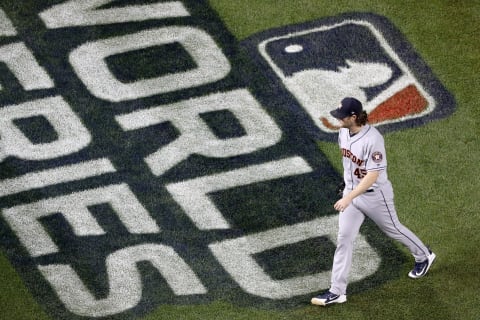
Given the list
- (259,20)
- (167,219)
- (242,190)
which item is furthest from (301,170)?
(259,20)

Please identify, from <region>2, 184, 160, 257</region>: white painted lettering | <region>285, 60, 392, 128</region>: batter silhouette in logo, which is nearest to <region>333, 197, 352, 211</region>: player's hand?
<region>2, 184, 160, 257</region>: white painted lettering

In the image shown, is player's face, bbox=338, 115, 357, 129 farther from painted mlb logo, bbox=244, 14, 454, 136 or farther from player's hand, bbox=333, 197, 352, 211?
painted mlb logo, bbox=244, 14, 454, 136

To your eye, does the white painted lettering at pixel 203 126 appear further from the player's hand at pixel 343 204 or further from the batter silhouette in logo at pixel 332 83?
the player's hand at pixel 343 204

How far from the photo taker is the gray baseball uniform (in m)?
10.2

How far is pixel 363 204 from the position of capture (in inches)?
411

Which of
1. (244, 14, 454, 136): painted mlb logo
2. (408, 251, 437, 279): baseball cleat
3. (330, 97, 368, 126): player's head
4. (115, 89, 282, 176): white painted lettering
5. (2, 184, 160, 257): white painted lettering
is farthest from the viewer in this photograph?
(244, 14, 454, 136): painted mlb logo

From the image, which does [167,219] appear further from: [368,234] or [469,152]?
[469,152]

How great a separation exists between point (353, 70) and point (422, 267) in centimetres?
276

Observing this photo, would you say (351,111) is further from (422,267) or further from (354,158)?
(422,267)

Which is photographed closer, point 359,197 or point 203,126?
point 359,197

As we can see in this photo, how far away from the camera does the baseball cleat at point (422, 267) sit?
11.1 m

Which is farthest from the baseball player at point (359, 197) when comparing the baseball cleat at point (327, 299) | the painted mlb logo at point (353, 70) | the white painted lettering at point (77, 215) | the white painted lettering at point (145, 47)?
the white painted lettering at point (145, 47)

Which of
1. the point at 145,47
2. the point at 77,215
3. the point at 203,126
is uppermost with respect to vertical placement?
the point at 145,47

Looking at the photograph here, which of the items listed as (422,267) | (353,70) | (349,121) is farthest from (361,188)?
(353,70)
